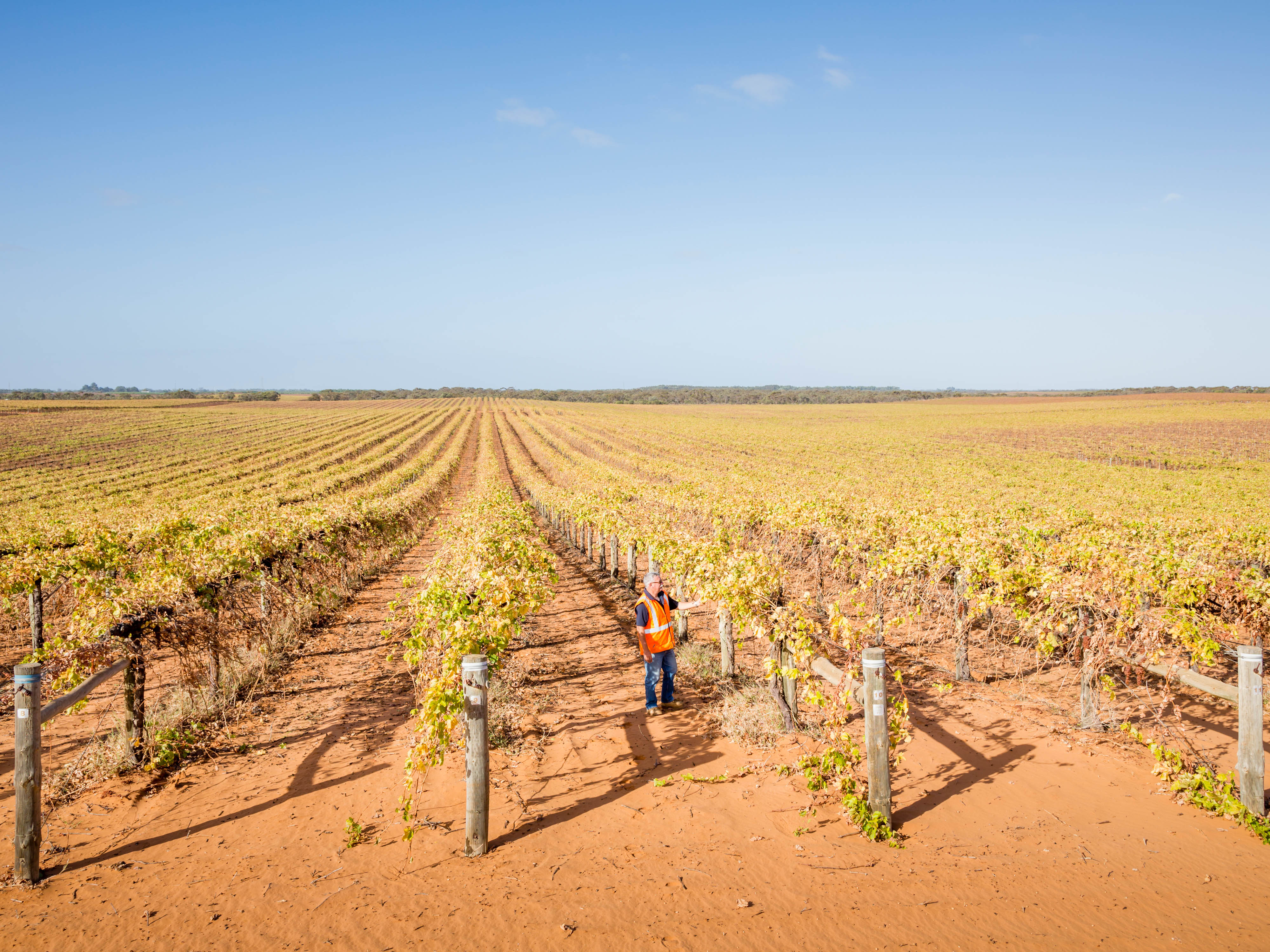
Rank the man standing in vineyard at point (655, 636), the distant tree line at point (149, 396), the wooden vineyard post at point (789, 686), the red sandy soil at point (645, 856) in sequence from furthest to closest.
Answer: the distant tree line at point (149, 396), the man standing in vineyard at point (655, 636), the wooden vineyard post at point (789, 686), the red sandy soil at point (645, 856)

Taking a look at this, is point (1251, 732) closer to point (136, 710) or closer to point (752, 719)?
point (752, 719)

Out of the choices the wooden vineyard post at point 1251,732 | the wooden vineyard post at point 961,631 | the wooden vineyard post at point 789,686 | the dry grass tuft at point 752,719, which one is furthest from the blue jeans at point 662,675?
the wooden vineyard post at point 1251,732

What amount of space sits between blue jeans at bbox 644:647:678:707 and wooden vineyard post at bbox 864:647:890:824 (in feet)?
9.35

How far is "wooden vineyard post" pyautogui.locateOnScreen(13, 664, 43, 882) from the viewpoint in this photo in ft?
15.3

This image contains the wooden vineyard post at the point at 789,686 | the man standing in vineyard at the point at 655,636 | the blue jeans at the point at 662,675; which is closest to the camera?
the wooden vineyard post at the point at 789,686

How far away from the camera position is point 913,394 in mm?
189250

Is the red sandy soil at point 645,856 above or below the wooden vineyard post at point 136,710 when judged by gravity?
below

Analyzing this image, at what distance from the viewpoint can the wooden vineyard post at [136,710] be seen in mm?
6512

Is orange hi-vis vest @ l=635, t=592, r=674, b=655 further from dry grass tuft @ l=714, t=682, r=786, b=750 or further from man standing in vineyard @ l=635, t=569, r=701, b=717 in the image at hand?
dry grass tuft @ l=714, t=682, r=786, b=750

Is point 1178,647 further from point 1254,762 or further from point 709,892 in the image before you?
point 709,892

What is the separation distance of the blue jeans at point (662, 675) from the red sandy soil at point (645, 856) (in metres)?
0.43

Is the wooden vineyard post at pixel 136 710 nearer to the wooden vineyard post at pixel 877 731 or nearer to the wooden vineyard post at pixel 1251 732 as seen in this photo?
the wooden vineyard post at pixel 877 731

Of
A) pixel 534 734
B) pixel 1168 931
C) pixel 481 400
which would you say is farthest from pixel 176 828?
pixel 481 400

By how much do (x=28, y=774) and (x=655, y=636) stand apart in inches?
214
